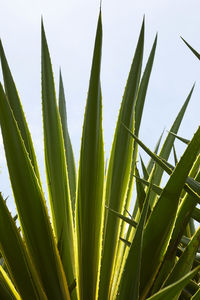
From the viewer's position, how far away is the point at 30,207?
67 centimetres

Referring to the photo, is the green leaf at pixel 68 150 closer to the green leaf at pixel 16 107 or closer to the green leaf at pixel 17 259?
the green leaf at pixel 16 107

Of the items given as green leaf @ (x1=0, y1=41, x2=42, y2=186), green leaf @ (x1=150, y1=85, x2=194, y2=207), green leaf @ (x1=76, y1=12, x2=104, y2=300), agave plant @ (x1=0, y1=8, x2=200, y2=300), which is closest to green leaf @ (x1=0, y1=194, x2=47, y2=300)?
agave plant @ (x1=0, y1=8, x2=200, y2=300)

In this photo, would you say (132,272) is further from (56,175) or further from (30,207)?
(56,175)

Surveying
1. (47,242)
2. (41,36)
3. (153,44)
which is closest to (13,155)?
(47,242)

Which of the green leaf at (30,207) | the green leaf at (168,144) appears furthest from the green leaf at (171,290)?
the green leaf at (168,144)

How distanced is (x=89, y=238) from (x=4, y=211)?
8.0 inches

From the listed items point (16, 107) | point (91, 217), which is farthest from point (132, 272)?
point (16, 107)

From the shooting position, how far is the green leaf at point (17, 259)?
65 centimetres

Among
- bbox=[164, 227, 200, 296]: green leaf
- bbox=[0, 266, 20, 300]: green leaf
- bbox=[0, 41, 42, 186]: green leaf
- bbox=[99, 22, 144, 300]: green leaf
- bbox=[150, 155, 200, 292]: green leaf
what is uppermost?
bbox=[0, 41, 42, 186]: green leaf

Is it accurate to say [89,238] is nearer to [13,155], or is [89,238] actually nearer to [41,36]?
[13,155]

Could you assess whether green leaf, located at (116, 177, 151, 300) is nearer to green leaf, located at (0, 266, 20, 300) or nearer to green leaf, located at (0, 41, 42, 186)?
green leaf, located at (0, 266, 20, 300)

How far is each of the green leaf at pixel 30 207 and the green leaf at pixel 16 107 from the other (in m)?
0.20

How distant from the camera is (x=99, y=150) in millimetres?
767

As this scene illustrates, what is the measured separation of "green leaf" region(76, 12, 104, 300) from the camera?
2.40ft
